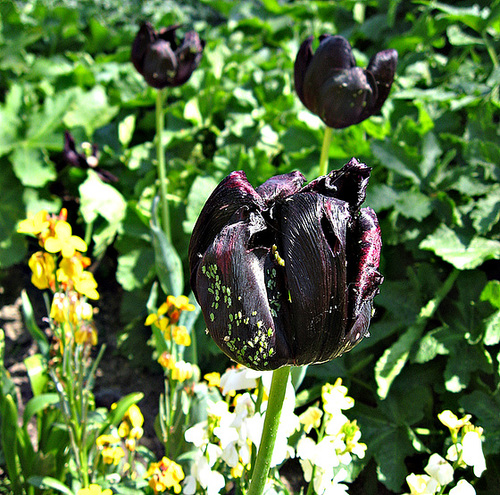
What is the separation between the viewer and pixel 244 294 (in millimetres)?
729

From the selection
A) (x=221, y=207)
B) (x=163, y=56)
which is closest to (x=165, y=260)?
(x=163, y=56)

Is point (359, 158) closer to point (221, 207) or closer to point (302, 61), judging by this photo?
point (302, 61)

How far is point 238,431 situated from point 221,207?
0.52m

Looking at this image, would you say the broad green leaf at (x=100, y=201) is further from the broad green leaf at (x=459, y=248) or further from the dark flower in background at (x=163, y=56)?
the broad green leaf at (x=459, y=248)

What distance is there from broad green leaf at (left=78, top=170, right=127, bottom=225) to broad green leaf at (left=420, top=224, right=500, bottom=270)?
1085mm

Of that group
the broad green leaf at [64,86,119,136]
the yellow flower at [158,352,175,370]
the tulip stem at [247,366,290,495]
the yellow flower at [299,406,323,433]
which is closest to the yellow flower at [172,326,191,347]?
the yellow flower at [158,352,175,370]

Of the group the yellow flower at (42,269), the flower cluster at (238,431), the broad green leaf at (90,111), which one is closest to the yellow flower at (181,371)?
the flower cluster at (238,431)

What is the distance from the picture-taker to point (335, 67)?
4.64 feet

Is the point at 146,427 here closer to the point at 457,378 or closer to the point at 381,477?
the point at 381,477

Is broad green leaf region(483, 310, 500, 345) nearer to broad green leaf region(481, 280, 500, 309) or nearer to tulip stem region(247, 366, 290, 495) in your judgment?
broad green leaf region(481, 280, 500, 309)

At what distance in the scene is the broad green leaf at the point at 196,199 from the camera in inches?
75.2

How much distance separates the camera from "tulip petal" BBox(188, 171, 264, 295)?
74 cm

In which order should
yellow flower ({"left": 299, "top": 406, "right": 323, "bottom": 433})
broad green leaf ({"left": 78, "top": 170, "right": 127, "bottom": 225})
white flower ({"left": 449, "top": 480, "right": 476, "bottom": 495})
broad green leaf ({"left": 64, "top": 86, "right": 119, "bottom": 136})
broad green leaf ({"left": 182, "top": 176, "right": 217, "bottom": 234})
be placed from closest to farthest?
white flower ({"left": 449, "top": 480, "right": 476, "bottom": 495}) < yellow flower ({"left": 299, "top": 406, "right": 323, "bottom": 433}) < broad green leaf ({"left": 182, "top": 176, "right": 217, "bottom": 234}) < broad green leaf ({"left": 78, "top": 170, "right": 127, "bottom": 225}) < broad green leaf ({"left": 64, "top": 86, "right": 119, "bottom": 136})

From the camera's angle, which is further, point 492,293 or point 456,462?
point 492,293
